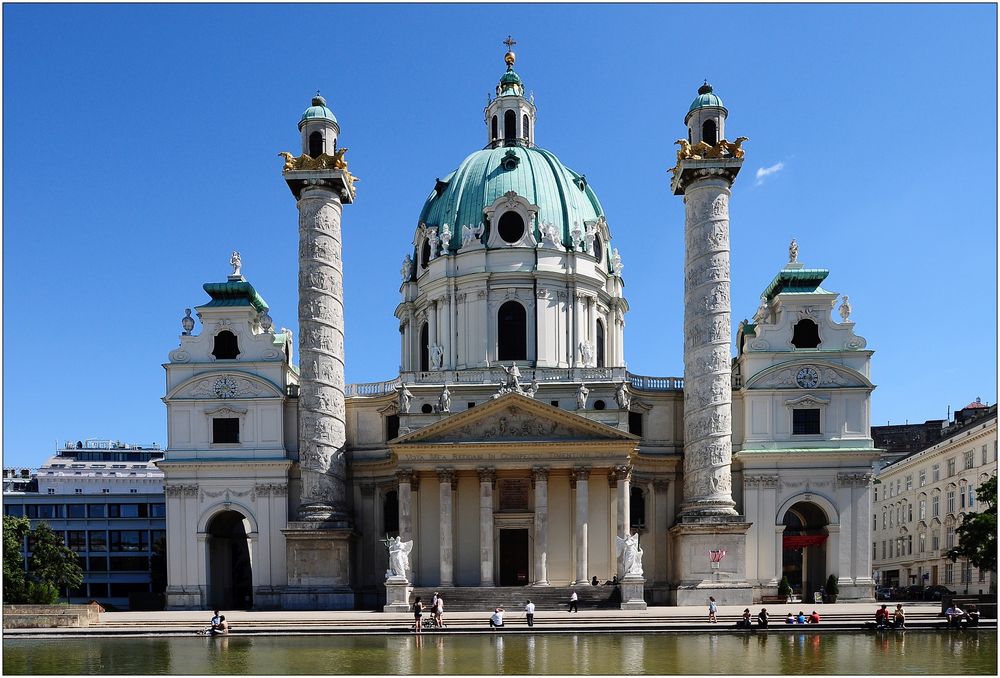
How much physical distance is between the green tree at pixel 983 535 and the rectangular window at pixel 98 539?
60621mm

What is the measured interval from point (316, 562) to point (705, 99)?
93.7ft

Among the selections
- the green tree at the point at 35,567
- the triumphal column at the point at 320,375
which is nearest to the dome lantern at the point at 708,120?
the triumphal column at the point at 320,375

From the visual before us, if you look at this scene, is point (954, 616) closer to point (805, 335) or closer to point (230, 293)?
point (805, 335)

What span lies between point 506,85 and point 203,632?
137 feet

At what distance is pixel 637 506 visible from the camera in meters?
56.6

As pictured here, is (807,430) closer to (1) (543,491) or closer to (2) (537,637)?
(1) (543,491)

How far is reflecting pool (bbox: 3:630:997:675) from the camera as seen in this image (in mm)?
26703

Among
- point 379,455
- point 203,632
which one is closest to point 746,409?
point 379,455

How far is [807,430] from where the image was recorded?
181 feet

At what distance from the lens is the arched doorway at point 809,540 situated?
181 ft

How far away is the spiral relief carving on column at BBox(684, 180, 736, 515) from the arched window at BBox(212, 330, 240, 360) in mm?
22849

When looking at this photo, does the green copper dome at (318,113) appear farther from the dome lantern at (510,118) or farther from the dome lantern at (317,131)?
the dome lantern at (510,118)

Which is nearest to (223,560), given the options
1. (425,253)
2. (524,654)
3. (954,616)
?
(425,253)

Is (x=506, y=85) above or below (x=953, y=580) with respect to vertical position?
above
